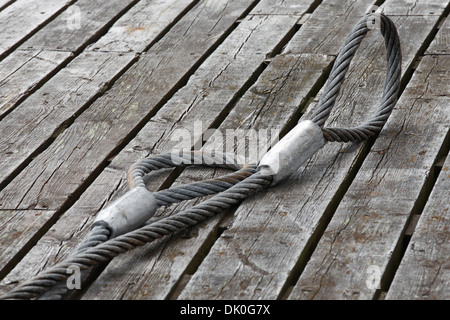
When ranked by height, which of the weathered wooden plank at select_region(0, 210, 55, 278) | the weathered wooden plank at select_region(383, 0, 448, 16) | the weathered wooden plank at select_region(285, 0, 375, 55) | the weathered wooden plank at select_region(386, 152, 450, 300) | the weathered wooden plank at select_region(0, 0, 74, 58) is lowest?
the weathered wooden plank at select_region(383, 0, 448, 16)

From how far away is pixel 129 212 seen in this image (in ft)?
6.04

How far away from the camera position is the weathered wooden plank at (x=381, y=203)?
5.45 ft

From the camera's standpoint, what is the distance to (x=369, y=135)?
225 centimetres

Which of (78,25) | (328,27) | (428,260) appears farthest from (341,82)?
(78,25)

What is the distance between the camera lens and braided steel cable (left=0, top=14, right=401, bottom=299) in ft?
5.50

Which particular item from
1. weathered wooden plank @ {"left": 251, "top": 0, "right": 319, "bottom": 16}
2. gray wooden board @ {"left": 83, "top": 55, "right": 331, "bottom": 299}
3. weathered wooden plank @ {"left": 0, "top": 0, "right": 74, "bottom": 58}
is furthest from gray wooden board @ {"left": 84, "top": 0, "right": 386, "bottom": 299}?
weathered wooden plank @ {"left": 0, "top": 0, "right": 74, "bottom": 58}

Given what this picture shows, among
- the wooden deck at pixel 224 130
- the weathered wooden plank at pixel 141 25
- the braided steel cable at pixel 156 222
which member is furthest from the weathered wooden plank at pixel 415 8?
the braided steel cable at pixel 156 222

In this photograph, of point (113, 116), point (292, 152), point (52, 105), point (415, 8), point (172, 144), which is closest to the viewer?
point (292, 152)

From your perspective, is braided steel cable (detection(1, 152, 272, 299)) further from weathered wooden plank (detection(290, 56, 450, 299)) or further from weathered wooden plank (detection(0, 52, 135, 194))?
weathered wooden plank (detection(0, 52, 135, 194))

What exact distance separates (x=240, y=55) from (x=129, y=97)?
1.65ft

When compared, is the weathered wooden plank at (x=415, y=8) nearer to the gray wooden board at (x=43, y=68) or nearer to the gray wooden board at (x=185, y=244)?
the gray wooden board at (x=185, y=244)

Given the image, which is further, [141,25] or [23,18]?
[23,18]

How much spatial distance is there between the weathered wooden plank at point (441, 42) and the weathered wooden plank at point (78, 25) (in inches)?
53.2

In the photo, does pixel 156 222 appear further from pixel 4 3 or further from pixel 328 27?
pixel 4 3
